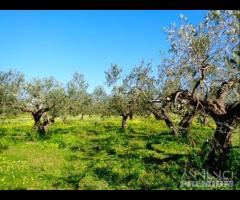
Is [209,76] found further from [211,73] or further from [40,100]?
[40,100]

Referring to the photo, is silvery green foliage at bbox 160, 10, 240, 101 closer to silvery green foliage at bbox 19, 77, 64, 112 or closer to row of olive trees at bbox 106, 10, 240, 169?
row of olive trees at bbox 106, 10, 240, 169

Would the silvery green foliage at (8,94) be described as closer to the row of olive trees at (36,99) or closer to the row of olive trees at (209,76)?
the row of olive trees at (36,99)

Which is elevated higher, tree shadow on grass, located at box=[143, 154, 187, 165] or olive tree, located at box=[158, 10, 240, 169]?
olive tree, located at box=[158, 10, 240, 169]

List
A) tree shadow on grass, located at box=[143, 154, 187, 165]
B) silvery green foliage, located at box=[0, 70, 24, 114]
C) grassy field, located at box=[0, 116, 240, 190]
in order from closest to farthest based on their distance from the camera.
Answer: grassy field, located at box=[0, 116, 240, 190] → tree shadow on grass, located at box=[143, 154, 187, 165] → silvery green foliage, located at box=[0, 70, 24, 114]

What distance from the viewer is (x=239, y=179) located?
15258mm

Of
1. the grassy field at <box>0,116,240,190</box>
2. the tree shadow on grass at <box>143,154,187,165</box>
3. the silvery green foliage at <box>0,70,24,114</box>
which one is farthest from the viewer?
the silvery green foliage at <box>0,70,24,114</box>

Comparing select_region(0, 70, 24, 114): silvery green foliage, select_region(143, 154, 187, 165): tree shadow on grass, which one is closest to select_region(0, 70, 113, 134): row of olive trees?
select_region(0, 70, 24, 114): silvery green foliage

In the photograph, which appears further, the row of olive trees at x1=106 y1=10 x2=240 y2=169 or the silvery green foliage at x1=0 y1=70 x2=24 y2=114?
the silvery green foliage at x1=0 y1=70 x2=24 y2=114

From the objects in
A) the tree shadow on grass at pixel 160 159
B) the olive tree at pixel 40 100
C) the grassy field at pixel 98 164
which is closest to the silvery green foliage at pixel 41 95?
the olive tree at pixel 40 100

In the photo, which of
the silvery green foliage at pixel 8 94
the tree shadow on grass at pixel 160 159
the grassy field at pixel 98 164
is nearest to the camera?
the grassy field at pixel 98 164

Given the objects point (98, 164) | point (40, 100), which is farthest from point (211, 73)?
point (40, 100)
